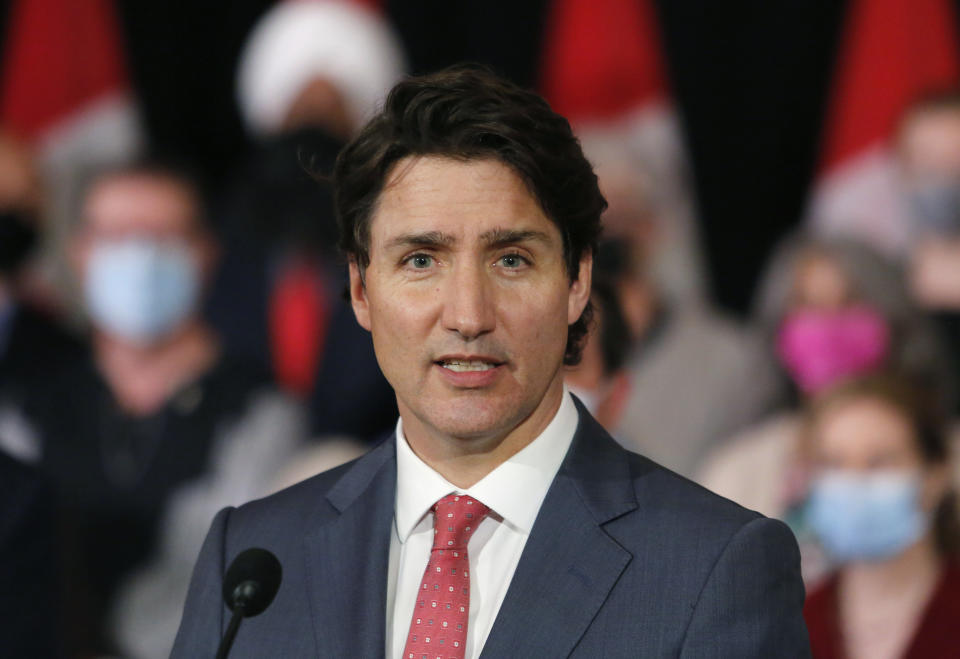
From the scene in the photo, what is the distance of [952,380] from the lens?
482 centimetres

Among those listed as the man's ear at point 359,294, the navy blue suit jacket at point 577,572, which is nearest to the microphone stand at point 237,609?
the navy blue suit jacket at point 577,572

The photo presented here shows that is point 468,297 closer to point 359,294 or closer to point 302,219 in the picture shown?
point 359,294

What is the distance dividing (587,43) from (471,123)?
14.8ft

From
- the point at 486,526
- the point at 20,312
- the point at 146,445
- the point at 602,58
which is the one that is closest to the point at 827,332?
the point at 602,58

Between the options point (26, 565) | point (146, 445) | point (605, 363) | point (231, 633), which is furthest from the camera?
point (146, 445)

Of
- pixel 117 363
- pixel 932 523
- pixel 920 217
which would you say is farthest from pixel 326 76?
pixel 932 523

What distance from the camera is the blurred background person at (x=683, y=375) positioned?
15.8 feet

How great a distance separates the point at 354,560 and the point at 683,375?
9.36 feet

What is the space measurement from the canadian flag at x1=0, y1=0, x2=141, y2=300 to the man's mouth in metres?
4.99

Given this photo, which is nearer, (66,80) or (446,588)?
(446,588)

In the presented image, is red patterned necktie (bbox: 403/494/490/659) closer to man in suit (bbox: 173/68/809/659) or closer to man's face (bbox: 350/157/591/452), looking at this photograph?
man in suit (bbox: 173/68/809/659)

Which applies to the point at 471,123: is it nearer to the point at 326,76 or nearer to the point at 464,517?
the point at 464,517

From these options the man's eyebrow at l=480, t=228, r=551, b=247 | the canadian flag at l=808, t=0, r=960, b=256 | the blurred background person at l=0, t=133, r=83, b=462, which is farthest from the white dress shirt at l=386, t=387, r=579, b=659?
the canadian flag at l=808, t=0, r=960, b=256

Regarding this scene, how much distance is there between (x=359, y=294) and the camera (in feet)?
7.54
